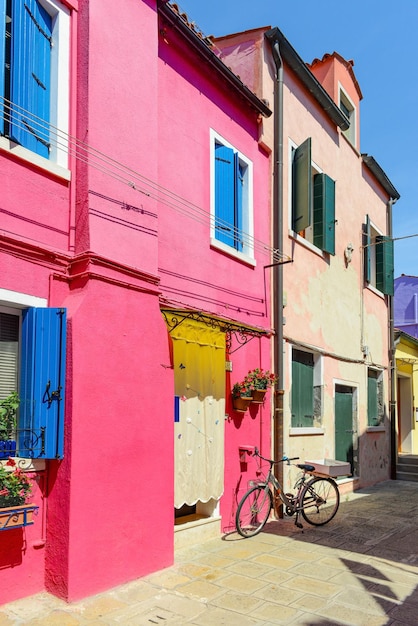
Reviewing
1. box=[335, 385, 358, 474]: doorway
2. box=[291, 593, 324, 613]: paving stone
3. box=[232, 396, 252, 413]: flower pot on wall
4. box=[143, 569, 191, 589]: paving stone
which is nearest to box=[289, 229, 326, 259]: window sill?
box=[335, 385, 358, 474]: doorway

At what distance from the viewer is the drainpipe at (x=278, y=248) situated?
9.23 meters

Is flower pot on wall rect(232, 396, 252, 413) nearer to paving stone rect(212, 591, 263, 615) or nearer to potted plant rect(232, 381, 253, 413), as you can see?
potted plant rect(232, 381, 253, 413)

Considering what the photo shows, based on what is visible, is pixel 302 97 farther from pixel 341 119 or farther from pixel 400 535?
pixel 400 535

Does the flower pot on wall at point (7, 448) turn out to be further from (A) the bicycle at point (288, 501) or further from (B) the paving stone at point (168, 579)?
(A) the bicycle at point (288, 501)

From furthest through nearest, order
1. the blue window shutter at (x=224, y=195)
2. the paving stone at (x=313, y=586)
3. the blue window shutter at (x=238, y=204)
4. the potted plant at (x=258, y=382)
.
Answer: the blue window shutter at (x=238, y=204), the blue window shutter at (x=224, y=195), the potted plant at (x=258, y=382), the paving stone at (x=313, y=586)

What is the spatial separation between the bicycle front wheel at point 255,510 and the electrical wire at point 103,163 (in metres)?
3.79

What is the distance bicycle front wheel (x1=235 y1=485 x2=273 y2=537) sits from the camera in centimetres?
784

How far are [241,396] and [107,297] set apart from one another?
300 cm

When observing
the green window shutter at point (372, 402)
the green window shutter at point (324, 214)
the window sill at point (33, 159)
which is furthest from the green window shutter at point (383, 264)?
the window sill at point (33, 159)

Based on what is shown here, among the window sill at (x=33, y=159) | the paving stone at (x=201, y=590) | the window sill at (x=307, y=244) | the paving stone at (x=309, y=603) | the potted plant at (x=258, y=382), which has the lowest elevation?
the paving stone at (x=309, y=603)

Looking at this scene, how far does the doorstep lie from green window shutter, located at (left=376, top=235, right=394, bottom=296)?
9590 mm

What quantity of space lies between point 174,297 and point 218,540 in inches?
127

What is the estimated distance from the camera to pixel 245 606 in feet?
17.4

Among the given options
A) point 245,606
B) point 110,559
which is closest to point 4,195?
point 110,559
